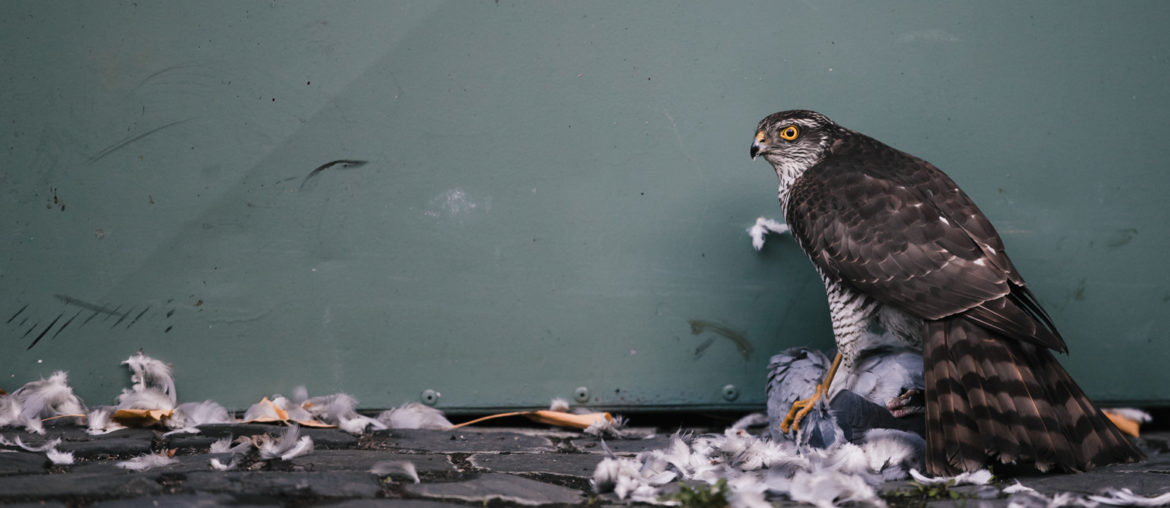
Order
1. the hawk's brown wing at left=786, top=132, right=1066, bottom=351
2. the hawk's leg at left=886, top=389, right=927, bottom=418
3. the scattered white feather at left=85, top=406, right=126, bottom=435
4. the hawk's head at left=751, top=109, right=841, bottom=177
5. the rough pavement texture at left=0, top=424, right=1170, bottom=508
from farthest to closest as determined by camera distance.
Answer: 1. the hawk's head at left=751, top=109, right=841, bottom=177
2. the scattered white feather at left=85, top=406, right=126, bottom=435
3. the hawk's leg at left=886, top=389, right=927, bottom=418
4. the hawk's brown wing at left=786, top=132, right=1066, bottom=351
5. the rough pavement texture at left=0, top=424, right=1170, bottom=508

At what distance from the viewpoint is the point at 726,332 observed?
3.23 meters

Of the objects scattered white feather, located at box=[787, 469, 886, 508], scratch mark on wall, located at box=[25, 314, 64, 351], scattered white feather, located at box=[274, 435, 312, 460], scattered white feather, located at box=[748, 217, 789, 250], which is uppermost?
scattered white feather, located at box=[748, 217, 789, 250]

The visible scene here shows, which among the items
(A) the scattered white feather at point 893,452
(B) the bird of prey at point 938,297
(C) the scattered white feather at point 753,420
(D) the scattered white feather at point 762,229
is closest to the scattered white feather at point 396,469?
(A) the scattered white feather at point 893,452

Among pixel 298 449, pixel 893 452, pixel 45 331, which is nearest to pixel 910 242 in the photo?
pixel 893 452

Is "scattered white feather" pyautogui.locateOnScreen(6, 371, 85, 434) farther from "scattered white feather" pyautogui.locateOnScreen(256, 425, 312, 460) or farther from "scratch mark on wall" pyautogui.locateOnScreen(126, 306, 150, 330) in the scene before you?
"scattered white feather" pyautogui.locateOnScreen(256, 425, 312, 460)

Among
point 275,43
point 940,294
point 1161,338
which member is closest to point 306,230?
point 275,43

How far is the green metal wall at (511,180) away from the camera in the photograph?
2965 mm

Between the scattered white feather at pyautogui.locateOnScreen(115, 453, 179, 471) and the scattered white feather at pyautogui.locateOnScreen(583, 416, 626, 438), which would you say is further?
the scattered white feather at pyautogui.locateOnScreen(583, 416, 626, 438)

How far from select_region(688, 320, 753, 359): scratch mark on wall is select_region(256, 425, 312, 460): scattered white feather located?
146 cm

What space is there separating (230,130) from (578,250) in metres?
1.29

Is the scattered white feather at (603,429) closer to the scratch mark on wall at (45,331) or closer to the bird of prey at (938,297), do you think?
the bird of prey at (938,297)

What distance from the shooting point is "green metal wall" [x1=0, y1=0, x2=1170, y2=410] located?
117 inches

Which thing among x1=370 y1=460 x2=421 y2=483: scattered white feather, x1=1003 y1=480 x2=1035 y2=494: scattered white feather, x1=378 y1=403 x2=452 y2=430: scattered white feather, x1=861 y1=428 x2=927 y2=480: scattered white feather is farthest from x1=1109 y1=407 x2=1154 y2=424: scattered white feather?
x1=370 y1=460 x2=421 y2=483: scattered white feather

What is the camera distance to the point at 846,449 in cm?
235
